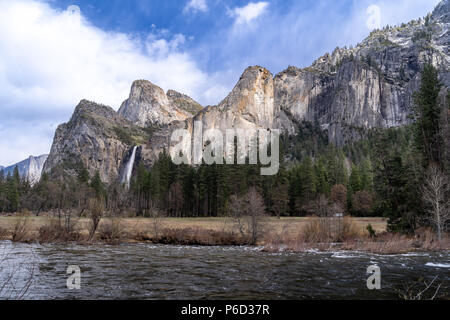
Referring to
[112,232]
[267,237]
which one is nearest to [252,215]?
[267,237]

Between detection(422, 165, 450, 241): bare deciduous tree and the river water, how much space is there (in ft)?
18.4

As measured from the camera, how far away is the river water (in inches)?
506

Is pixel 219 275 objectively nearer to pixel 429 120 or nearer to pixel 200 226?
pixel 200 226

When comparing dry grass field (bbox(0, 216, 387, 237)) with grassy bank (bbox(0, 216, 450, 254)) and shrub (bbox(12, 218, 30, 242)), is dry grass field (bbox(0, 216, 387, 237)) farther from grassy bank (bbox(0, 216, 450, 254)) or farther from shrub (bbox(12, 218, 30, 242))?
shrub (bbox(12, 218, 30, 242))

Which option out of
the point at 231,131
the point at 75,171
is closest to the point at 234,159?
the point at 231,131

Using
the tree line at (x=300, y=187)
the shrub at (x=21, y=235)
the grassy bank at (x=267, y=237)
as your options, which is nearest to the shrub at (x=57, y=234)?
the grassy bank at (x=267, y=237)

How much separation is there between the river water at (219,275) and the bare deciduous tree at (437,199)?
5615mm

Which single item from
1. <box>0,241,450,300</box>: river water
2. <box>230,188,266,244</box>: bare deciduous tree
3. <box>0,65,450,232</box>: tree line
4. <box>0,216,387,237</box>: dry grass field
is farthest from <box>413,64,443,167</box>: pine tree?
<box>230,188,266,244</box>: bare deciduous tree

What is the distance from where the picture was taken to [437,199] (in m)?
29.8

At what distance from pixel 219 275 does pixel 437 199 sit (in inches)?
953

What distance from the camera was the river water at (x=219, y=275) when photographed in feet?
42.1

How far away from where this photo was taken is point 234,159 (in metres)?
83.0

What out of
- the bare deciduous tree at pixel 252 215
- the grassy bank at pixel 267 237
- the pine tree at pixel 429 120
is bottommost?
the grassy bank at pixel 267 237

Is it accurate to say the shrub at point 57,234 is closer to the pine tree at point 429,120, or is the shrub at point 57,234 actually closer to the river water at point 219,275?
the river water at point 219,275
